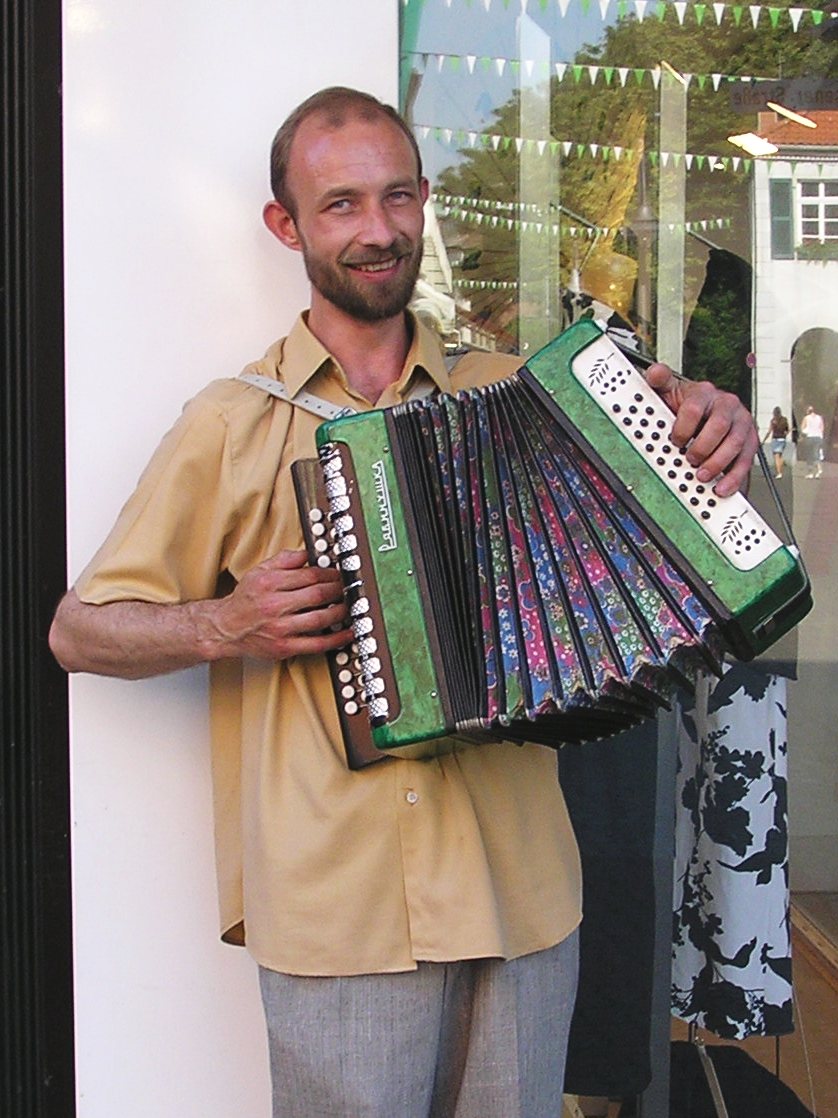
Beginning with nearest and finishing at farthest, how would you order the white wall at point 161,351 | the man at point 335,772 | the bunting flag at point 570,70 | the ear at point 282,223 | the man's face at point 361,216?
the man at point 335,772, the man's face at point 361,216, the ear at point 282,223, the white wall at point 161,351, the bunting flag at point 570,70

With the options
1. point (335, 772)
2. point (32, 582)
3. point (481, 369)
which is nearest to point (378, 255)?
point (481, 369)

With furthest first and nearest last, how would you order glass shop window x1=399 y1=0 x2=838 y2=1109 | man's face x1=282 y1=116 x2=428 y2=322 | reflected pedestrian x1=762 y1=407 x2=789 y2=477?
1. reflected pedestrian x1=762 y1=407 x2=789 y2=477
2. glass shop window x1=399 y1=0 x2=838 y2=1109
3. man's face x1=282 y1=116 x2=428 y2=322

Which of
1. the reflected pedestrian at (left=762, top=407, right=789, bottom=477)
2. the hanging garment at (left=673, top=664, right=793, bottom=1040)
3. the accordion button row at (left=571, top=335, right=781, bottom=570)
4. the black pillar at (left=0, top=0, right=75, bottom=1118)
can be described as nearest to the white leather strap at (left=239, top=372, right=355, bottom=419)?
the accordion button row at (left=571, top=335, right=781, bottom=570)

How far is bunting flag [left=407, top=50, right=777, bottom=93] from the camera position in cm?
222

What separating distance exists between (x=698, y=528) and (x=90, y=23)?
121 cm

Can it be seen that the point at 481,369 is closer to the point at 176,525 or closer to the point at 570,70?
the point at 176,525

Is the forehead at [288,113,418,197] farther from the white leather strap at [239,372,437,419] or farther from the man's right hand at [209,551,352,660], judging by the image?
the man's right hand at [209,551,352,660]

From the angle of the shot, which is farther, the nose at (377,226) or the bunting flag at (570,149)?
the bunting flag at (570,149)

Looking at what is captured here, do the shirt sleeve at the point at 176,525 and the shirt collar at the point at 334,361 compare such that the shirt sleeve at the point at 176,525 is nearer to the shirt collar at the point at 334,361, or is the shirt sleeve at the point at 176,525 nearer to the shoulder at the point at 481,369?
the shirt collar at the point at 334,361

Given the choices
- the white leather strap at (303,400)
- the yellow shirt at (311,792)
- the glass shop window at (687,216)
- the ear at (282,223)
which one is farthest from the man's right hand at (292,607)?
the glass shop window at (687,216)

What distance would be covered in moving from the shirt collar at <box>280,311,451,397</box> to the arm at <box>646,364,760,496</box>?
0.37m

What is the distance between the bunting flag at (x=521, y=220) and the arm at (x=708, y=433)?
3.24ft

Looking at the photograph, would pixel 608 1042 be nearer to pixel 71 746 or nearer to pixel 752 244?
pixel 71 746

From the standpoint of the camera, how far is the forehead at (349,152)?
162 cm
